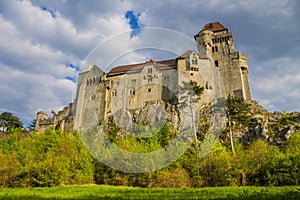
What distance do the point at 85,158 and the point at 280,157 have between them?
18166 millimetres

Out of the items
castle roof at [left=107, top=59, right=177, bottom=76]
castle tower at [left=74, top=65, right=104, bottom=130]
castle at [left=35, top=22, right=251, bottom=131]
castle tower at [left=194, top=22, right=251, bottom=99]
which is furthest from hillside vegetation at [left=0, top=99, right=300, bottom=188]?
castle roof at [left=107, top=59, right=177, bottom=76]

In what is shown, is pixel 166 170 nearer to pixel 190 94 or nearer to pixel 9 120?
pixel 190 94

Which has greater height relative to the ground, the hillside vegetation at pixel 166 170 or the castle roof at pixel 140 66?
the castle roof at pixel 140 66

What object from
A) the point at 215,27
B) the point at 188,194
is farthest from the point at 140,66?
the point at 188,194

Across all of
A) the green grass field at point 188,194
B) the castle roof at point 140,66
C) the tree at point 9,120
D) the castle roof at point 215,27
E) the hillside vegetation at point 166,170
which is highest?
the castle roof at point 215,27

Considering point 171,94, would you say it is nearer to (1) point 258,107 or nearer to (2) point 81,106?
(1) point 258,107

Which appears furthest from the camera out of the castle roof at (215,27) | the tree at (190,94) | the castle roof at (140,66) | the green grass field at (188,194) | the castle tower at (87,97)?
the castle roof at (215,27)

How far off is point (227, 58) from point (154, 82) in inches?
772

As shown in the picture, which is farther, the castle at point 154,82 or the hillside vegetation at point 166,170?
the castle at point 154,82

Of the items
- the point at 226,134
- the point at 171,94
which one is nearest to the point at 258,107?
the point at 226,134

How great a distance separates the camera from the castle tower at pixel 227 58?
57.2 m

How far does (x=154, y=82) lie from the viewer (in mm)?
57250

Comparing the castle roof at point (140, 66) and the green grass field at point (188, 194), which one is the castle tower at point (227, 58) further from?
the green grass field at point (188, 194)

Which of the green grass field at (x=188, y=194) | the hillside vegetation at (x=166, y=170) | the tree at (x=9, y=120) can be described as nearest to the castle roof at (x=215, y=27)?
the hillside vegetation at (x=166, y=170)
